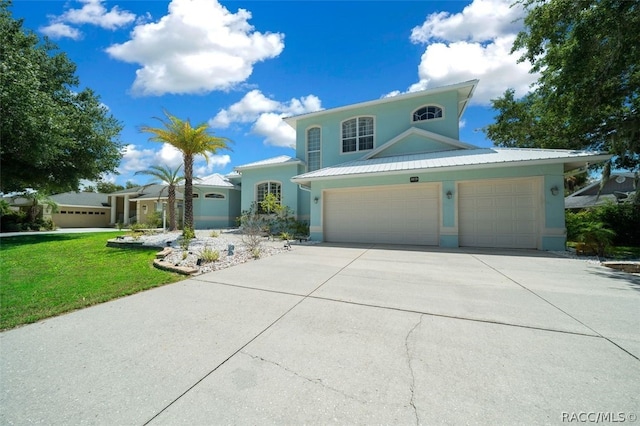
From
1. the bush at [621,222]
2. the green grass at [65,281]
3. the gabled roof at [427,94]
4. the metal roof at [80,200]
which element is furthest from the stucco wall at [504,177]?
the metal roof at [80,200]

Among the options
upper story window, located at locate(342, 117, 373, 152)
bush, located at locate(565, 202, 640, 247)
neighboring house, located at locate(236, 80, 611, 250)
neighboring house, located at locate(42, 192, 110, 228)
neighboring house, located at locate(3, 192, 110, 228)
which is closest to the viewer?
neighboring house, located at locate(236, 80, 611, 250)

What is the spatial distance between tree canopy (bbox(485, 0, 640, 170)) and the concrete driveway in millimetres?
9341

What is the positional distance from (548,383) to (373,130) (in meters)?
15.0

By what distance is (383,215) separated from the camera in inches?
448

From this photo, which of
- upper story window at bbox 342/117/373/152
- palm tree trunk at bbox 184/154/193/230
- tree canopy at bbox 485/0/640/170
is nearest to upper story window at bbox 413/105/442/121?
upper story window at bbox 342/117/373/152

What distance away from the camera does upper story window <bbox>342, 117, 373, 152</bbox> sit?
15828mm

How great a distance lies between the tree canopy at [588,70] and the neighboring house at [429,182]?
3.03 meters

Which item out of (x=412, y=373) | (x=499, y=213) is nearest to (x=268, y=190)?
(x=499, y=213)

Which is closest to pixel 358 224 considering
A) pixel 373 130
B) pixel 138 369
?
pixel 373 130

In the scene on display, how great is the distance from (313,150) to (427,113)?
24.2 ft

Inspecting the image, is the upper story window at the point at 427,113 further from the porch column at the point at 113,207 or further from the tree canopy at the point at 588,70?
the porch column at the point at 113,207

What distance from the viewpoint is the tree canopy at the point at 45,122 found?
33.0 ft

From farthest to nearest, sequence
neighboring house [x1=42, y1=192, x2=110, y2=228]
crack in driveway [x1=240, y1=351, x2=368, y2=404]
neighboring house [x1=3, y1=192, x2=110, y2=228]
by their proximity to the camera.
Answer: neighboring house [x1=42, y1=192, x2=110, y2=228]
neighboring house [x1=3, y1=192, x2=110, y2=228]
crack in driveway [x1=240, y1=351, x2=368, y2=404]

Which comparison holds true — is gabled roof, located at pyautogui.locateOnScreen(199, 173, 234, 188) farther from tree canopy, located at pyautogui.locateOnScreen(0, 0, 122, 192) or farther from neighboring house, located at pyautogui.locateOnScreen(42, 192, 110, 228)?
neighboring house, located at pyautogui.locateOnScreen(42, 192, 110, 228)
